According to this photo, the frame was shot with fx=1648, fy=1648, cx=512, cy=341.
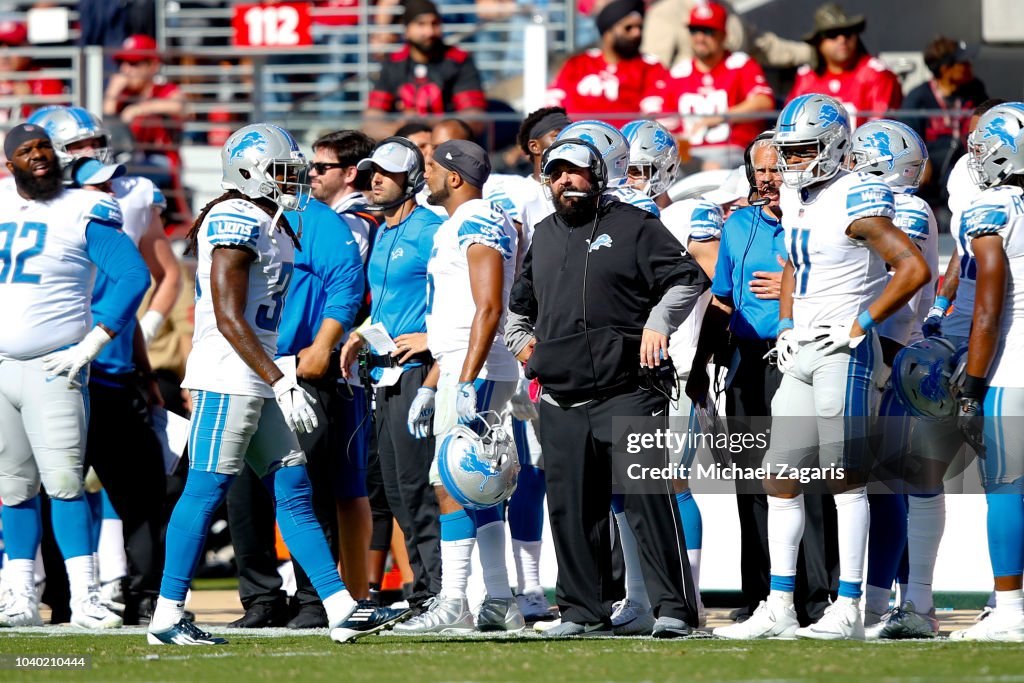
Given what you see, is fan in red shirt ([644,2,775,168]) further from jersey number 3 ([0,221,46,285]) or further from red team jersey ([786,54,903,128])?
jersey number 3 ([0,221,46,285])

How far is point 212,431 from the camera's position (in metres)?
5.83

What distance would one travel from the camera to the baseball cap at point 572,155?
6234 mm

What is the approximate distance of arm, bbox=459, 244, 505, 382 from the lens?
248 inches

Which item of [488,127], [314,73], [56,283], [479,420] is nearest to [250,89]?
[314,73]

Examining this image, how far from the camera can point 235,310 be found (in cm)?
580

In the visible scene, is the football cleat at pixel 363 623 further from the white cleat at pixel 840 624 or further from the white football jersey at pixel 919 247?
the white football jersey at pixel 919 247

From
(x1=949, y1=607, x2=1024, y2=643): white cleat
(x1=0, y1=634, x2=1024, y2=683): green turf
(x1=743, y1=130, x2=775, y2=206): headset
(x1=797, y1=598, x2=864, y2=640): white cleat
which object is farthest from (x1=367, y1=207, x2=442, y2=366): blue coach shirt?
(x1=949, y1=607, x2=1024, y2=643): white cleat

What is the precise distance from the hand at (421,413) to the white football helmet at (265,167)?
95 cm

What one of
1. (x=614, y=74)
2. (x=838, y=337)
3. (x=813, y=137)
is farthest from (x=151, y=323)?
(x=614, y=74)

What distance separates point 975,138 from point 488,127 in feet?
15.4

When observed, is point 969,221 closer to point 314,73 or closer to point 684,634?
point 684,634

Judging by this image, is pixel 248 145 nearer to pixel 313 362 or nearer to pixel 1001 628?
pixel 313 362

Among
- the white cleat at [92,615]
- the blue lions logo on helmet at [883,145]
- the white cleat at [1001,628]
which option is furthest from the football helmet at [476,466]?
the blue lions logo on helmet at [883,145]

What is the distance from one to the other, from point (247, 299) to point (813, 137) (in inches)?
87.2
